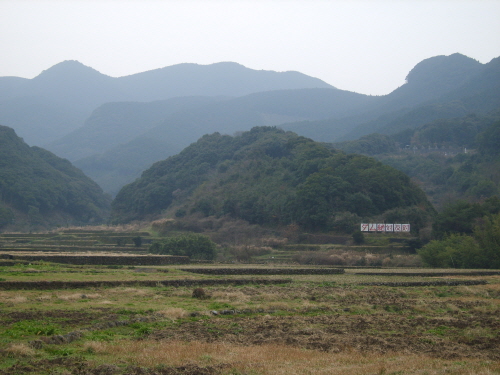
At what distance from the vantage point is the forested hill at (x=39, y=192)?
75188mm

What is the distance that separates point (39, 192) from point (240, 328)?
72.3 m

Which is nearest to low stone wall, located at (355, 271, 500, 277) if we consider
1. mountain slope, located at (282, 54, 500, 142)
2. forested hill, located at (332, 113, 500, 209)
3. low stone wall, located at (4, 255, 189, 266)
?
low stone wall, located at (4, 255, 189, 266)

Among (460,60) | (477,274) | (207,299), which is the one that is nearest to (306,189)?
(477,274)

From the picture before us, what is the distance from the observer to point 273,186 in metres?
65.8

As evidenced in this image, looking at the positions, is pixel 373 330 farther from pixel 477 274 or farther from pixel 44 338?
pixel 477 274

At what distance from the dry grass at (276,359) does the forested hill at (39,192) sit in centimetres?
6504

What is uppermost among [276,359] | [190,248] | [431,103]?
[431,103]

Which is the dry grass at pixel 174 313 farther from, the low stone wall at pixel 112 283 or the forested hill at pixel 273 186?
the forested hill at pixel 273 186

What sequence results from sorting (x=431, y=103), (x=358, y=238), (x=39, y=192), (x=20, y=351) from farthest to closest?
1. (x=431, y=103)
2. (x=39, y=192)
3. (x=358, y=238)
4. (x=20, y=351)

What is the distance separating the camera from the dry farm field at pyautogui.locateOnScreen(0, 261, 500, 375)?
934 centimetres

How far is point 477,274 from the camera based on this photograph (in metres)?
28.1

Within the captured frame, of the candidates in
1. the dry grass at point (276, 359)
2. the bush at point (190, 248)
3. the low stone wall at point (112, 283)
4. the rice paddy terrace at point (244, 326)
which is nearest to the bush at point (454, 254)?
the rice paddy terrace at point (244, 326)

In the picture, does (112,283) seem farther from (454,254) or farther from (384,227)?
(384,227)

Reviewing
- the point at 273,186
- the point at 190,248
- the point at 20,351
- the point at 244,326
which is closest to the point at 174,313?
the point at 244,326
